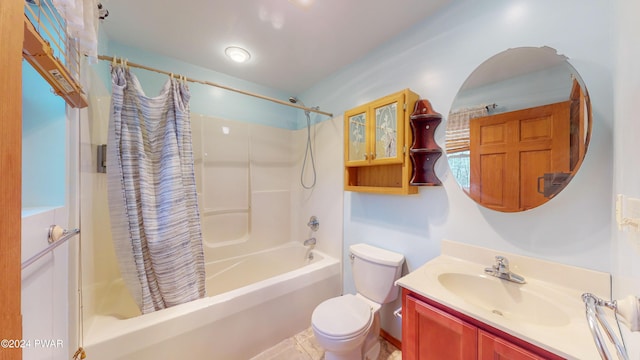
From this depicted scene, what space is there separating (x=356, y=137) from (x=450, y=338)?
1.41m

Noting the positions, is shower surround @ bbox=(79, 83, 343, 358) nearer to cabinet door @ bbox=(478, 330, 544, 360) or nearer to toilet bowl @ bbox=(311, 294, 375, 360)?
toilet bowl @ bbox=(311, 294, 375, 360)

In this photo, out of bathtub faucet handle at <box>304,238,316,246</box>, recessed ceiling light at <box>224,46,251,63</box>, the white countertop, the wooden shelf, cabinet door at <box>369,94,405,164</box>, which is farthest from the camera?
bathtub faucet handle at <box>304,238,316,246</box>

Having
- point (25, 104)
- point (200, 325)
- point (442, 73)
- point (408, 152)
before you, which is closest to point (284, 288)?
point (200, 325)

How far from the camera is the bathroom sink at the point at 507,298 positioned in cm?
94

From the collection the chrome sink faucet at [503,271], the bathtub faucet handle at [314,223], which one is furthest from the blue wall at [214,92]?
the chrome sink faucet at [503,271]

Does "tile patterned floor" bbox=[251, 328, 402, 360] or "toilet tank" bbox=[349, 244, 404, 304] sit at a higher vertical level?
"toilet tank" bbox=[349, 244, 404, 304]

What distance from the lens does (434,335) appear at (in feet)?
3.13

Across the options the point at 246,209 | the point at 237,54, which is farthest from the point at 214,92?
the point at 246,209

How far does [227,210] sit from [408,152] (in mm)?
1887

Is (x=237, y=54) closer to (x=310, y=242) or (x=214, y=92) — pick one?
(x=214, y=92)

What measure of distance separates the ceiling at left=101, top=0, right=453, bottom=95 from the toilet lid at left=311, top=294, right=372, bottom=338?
2.02 m

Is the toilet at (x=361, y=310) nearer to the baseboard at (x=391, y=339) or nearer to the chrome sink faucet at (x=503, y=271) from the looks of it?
the baseboard at (x=391, y=339)

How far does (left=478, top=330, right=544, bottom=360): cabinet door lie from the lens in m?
0.73

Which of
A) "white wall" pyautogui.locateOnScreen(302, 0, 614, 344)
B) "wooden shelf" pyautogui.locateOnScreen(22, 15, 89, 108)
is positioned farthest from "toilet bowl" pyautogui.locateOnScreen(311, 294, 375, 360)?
"wooden shelf" pyautogui.locateOnScreen(22, 15, 89, 108)
